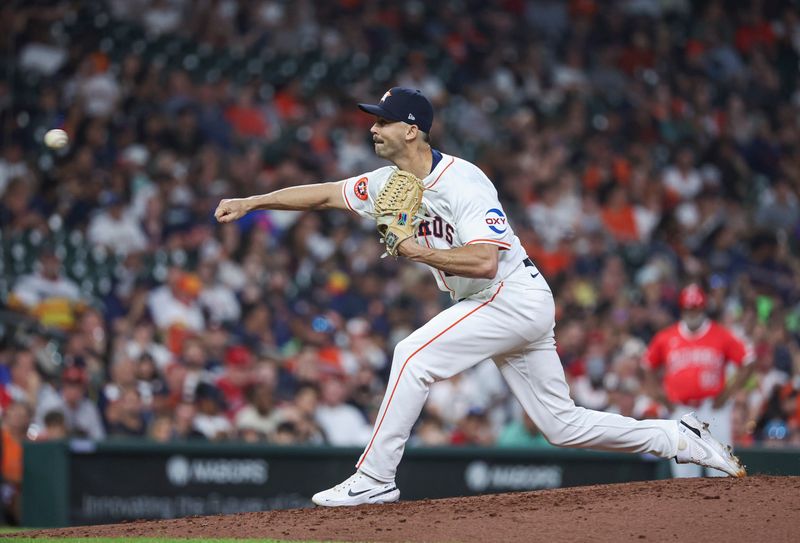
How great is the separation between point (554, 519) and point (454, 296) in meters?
1.10

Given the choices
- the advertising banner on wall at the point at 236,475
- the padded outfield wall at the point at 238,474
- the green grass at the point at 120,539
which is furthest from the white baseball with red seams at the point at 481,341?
the advertising banner on wall at the point at 236,475

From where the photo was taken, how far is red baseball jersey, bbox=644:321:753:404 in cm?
896

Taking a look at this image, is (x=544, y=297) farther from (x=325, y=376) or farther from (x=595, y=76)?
(x=595, y=76)

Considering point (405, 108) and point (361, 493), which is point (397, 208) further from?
point (361, 493)

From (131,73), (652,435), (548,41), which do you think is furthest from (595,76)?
(652,435)

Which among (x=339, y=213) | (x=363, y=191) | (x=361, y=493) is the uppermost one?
(x=339, y=213)

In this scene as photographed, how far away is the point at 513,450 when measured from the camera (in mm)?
8945

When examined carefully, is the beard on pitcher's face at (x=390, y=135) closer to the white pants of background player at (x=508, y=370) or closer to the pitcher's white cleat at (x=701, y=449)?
the white pants of background player at (x=508, y=370)

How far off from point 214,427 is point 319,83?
5826mm

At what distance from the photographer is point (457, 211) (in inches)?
211

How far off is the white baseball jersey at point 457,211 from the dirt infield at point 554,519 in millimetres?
998

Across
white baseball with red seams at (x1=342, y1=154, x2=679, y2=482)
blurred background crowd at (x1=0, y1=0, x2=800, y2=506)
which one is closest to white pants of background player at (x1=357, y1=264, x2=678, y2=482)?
white baseball with red seams at (x1=342, y1=154, x2=679, y2=482)

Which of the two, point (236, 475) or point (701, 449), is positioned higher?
point (701, 449)

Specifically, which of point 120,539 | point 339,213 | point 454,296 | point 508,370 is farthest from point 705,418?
point 120,539
